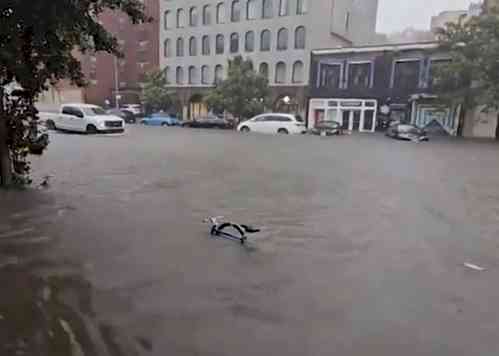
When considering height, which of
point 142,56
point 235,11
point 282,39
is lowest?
point 142,56

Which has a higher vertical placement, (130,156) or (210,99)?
(210,99)

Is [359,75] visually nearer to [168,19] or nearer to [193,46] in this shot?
[193,46]

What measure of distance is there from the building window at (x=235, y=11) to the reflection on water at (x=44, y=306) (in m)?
36.4

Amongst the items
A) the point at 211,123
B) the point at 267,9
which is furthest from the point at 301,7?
the point at 211,123

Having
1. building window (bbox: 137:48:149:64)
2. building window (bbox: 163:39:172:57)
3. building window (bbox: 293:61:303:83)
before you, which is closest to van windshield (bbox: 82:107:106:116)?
building window (bbox: 293:61:303:83)

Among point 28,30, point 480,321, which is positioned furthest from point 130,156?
point 480,321

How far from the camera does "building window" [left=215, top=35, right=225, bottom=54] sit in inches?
1547

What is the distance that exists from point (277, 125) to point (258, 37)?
45.2 feet

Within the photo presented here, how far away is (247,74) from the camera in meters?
31.3

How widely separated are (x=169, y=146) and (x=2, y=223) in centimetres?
1139

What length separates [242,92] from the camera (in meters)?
31.2

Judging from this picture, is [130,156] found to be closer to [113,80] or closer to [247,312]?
[247,312]

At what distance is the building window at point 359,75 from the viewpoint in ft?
103

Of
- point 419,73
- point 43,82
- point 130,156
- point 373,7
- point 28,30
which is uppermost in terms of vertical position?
point 373,7
